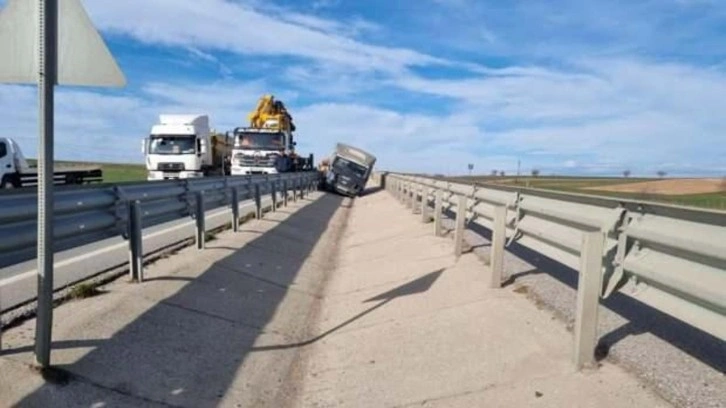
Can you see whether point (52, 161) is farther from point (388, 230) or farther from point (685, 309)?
point (388, 230)

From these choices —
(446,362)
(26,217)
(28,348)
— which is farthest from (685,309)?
(26,217)

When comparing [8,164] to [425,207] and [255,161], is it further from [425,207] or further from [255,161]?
[425,207]

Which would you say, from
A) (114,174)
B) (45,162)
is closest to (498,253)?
(45,162)

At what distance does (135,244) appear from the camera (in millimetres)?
7188

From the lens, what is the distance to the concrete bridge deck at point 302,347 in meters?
4.31

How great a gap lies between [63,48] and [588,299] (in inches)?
148

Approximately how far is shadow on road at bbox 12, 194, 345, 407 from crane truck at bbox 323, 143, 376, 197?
1239 inches

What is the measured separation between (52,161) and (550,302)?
411cm

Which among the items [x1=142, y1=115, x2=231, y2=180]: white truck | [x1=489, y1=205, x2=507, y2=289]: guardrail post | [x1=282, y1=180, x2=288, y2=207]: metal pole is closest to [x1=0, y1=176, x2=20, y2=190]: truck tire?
[x1=142, y1=115, x2=231, y2=180]: white truck

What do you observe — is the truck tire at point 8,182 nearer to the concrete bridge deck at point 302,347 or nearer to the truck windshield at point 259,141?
the truck windshield at point 259,141

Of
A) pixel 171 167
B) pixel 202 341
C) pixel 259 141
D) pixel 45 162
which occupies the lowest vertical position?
pixel 202 341

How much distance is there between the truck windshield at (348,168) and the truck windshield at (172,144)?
949cm

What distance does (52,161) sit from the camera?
436 centimetres

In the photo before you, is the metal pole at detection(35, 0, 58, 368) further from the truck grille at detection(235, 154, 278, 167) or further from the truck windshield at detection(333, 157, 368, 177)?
the truck windshield at detection(333, 157, 368, 177)
